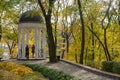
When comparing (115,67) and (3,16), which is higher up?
(3,16)

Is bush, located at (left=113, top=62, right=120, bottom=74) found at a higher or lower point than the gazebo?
lower

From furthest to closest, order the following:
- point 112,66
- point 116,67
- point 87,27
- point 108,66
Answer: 1. point 87,27
2. point 108,66
3. point 112,66
4. point 116,67

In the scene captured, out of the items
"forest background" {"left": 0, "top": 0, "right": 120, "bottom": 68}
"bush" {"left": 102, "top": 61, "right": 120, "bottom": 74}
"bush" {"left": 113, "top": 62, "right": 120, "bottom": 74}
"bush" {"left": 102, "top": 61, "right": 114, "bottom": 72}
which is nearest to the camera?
"bush" {"left": 113, "top": 62, "right": 120, "bottom": 74}

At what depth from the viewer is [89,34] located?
4497 cm

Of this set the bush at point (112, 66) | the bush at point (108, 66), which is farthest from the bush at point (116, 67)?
the bush at point (108, 66)

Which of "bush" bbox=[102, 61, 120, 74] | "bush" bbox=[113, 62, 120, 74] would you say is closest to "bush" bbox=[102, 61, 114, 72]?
"bush" bbox=[102, 61, 120, 74]

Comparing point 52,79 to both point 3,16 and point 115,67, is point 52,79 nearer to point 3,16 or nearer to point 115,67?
point 115,67

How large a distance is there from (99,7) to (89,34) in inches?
460

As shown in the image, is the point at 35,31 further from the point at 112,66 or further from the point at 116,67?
the point at 116,67

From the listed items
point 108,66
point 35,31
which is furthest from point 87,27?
point 108,66

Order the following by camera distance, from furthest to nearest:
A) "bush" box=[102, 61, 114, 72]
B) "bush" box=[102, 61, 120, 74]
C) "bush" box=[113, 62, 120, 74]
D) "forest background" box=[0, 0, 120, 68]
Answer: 1. "forest background" box=[0, 0, 120, 68]
2. "bush" box=[102, 61, 114, 72]
3. "bush" box=[102, 61, 120, 74]
4. "bush" box=[113, 62, 120, 74]

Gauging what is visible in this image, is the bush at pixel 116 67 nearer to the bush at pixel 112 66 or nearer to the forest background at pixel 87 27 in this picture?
the bush at pixel 112 66

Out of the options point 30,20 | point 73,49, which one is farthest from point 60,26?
point 30,20

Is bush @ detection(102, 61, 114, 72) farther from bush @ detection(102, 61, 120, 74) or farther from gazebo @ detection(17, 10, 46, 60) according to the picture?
gazebo @ detection(17, 10, 46, 60)
